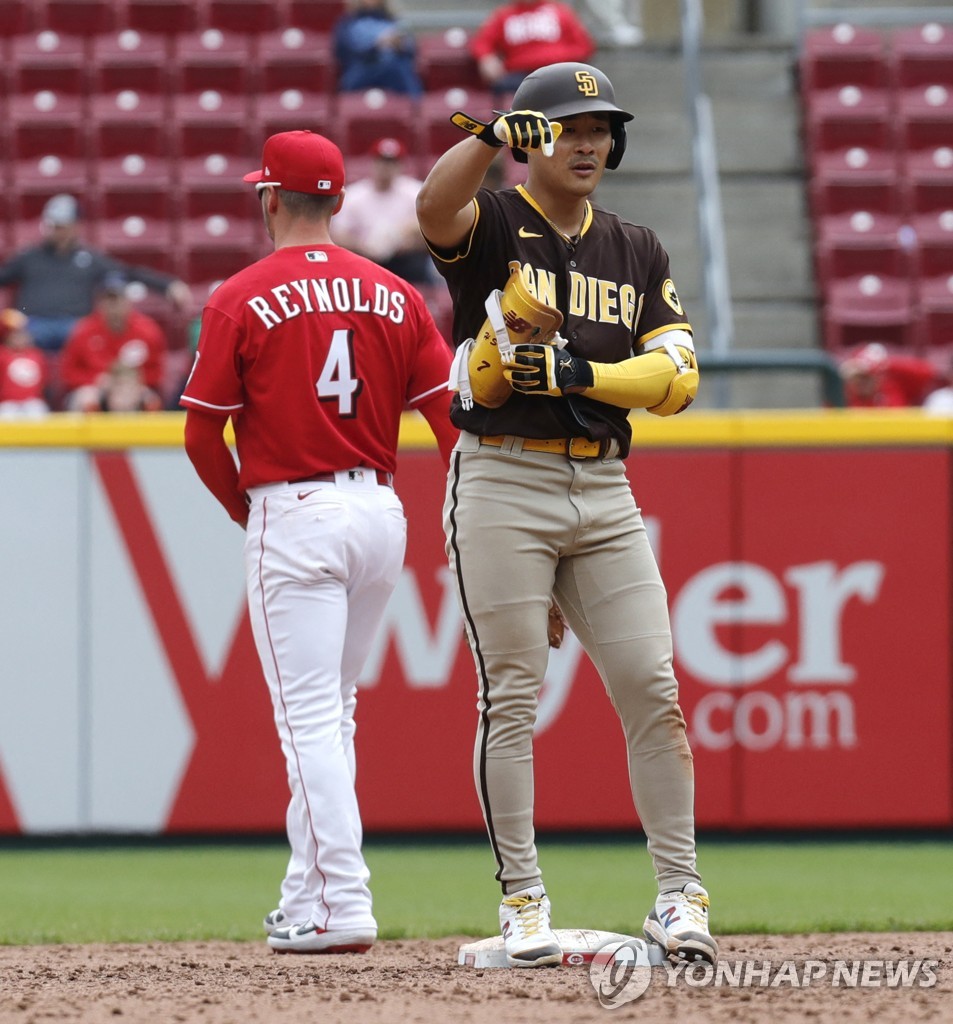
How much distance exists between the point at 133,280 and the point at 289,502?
635 centimetres

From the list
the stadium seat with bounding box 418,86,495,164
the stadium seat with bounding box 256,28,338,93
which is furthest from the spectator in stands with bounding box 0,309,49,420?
the stadium seat with bounding box 256,28,338,93

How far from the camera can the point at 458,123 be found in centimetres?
382

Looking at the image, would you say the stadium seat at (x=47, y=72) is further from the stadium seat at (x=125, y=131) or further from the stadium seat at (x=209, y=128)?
the stadium seat at (x=209, y=128)

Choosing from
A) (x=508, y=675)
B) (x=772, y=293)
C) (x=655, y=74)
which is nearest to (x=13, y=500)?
(x=508, y=675)

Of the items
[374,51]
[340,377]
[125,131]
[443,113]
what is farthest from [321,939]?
[125,131]

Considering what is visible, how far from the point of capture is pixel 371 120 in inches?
464

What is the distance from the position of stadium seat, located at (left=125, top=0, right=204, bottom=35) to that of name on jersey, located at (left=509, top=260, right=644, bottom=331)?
9476 mm

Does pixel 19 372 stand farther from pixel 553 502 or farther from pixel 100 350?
pixel 553 502

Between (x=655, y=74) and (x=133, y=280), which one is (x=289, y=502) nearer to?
(x=133, y=280)

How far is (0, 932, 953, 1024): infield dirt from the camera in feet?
11.5

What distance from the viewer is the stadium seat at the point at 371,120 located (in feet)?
38.7

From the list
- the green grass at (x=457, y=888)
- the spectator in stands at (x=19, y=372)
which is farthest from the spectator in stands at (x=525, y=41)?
the green grass at (x=457, y=888)

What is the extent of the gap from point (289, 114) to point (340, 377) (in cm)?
796

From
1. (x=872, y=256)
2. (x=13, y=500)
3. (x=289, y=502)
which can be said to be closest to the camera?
(x=289, y=502)
